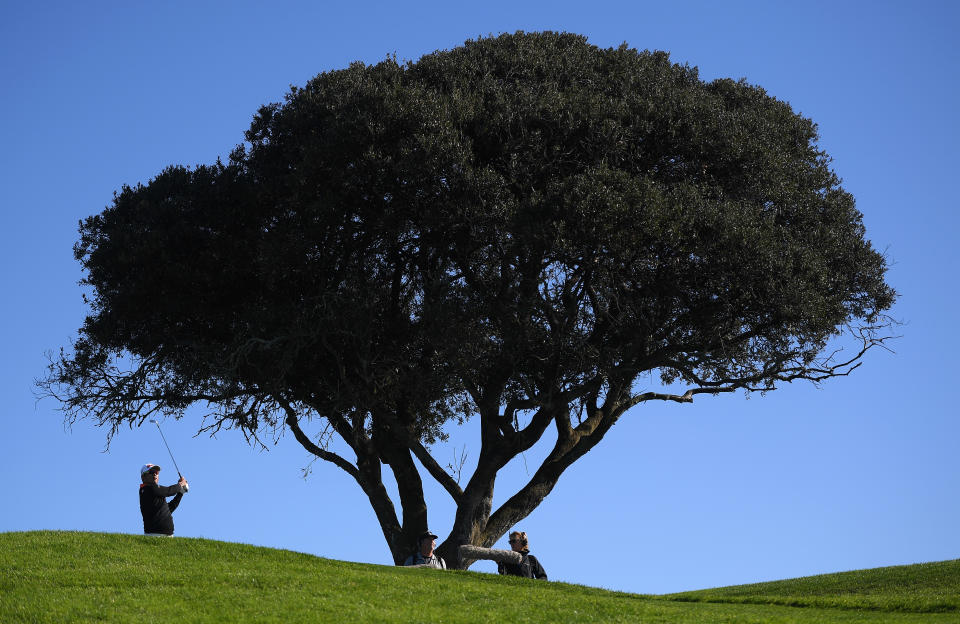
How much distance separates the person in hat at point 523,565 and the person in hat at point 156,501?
7535 mm

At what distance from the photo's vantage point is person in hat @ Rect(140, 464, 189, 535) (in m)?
22.4

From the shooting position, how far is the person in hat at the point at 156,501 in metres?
22.4

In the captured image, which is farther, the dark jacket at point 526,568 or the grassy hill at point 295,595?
the dark jacket at point 526,568

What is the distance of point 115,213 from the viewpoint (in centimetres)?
3006

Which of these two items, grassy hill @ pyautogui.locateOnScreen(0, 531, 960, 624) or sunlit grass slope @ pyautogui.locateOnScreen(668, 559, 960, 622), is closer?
grassy hill @ pyautogui.locateOnScreen(0, 531, 960, 624)

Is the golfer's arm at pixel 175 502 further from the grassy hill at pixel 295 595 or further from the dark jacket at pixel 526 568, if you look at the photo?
the dark jacket at pixel 526 568

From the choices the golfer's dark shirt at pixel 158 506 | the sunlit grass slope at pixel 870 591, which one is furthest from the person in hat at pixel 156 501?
the sunlit grass slope at pixel 870 591

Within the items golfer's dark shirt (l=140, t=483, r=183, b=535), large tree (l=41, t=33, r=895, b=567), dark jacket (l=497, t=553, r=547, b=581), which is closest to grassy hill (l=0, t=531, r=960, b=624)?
golfer's dark shirt (l=140, t=483, r=183, b=535)

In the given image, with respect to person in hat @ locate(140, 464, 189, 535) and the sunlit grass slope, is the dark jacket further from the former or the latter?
person in hat @ locate(140, 464, 189, 535)

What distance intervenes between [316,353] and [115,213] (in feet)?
27.0

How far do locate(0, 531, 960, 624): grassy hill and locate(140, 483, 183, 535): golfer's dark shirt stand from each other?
48 centimetres

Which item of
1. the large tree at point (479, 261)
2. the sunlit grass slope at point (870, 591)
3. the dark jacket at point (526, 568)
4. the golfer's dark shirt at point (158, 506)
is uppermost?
the large tree at point (479, 261)

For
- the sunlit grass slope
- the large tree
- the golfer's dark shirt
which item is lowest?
the sunlit grass slope

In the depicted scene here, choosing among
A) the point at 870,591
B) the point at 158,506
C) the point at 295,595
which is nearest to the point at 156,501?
the point at 158,506
